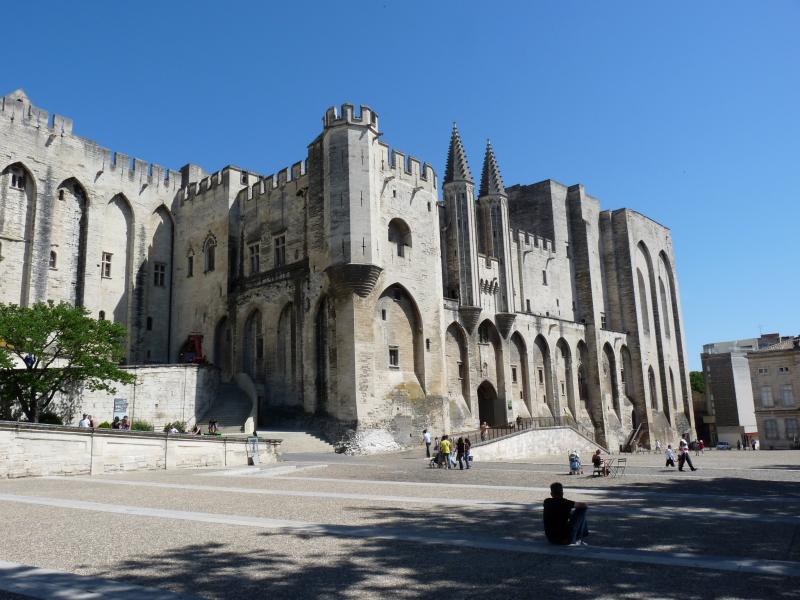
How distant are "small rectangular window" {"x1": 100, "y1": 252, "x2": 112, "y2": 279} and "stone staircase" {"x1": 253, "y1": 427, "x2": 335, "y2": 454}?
1513 centimetres

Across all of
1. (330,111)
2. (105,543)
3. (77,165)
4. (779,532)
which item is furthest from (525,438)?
(77,165)

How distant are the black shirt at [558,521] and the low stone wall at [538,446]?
1851 centimetres

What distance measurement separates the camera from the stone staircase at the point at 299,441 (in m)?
26.5

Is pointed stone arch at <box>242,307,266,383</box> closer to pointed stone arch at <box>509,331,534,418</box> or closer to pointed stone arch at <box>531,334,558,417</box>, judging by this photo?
pointed stone arch at <box>509,331,534,418</box>


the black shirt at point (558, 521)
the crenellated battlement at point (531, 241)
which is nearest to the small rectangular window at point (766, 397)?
the crenellated battlement at point (531, 241)

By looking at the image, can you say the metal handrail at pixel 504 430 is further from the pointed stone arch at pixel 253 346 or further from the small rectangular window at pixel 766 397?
the small rectangular window at pixel 766 397

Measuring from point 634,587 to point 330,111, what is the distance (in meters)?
28.0

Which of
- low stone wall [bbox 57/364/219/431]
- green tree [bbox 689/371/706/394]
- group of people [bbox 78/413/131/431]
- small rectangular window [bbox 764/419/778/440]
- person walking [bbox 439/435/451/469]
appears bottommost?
small rectangular window [bbox 764/419/778/440]

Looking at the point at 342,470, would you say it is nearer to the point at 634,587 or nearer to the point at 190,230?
the point at 634,587

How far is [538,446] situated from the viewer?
31.2 meters

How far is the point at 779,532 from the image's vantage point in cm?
823

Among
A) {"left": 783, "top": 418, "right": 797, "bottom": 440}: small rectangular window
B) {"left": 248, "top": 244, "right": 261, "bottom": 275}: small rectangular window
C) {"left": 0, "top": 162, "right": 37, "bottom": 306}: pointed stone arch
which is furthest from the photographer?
{"left": 783, "top": 418, "right": 797, "bottom": 440}: small rectangular window

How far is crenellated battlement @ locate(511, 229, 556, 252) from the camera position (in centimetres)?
4331

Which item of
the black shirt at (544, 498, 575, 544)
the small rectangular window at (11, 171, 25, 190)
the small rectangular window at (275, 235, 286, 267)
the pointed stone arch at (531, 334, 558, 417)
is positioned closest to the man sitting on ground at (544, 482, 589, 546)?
the black shirt at (544, 498, 575, 544)
